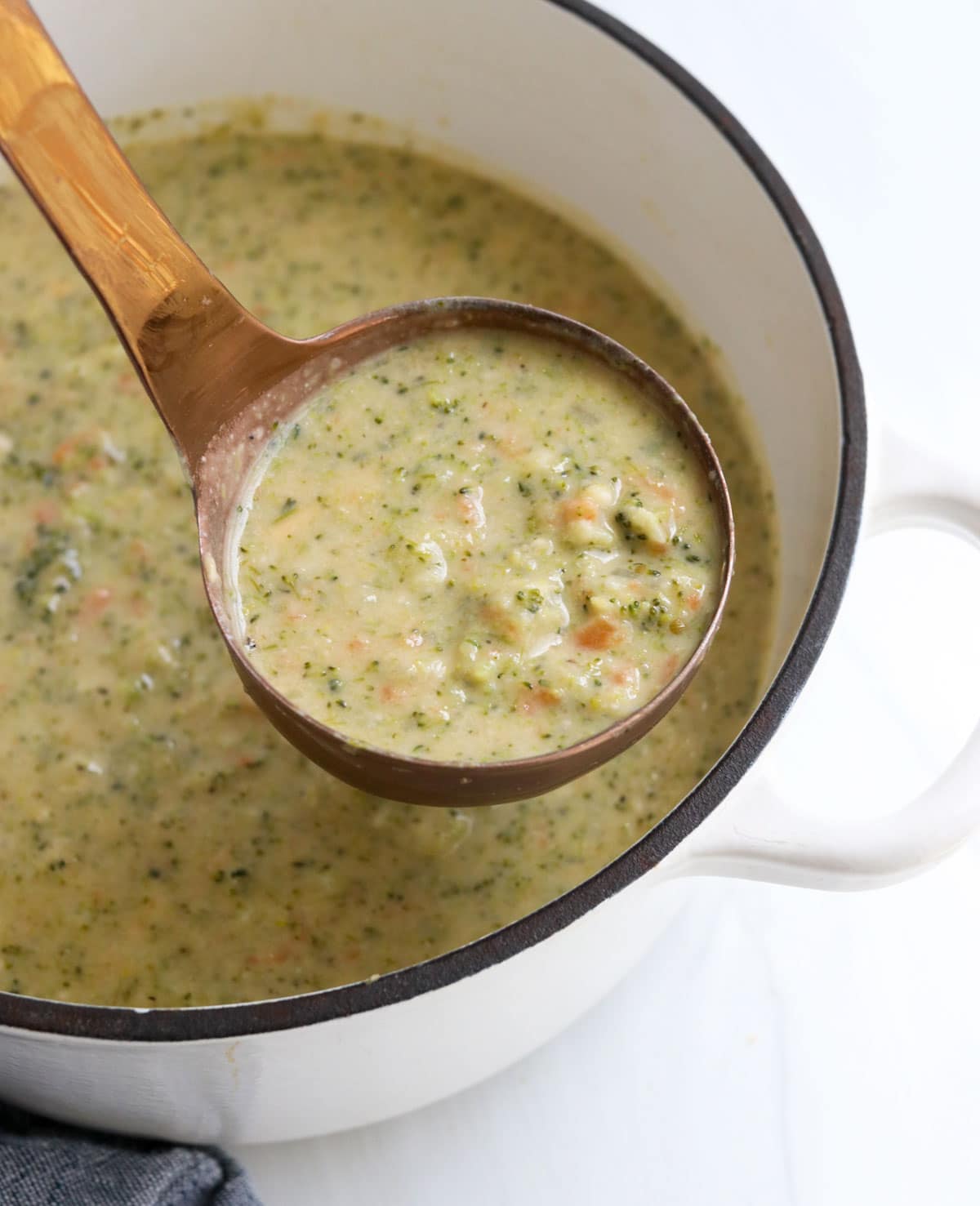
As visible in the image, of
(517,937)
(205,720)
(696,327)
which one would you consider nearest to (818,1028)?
(517,937)

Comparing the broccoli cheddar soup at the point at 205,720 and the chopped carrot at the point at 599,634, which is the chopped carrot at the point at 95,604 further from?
the chopped carrot at the point at 599,634

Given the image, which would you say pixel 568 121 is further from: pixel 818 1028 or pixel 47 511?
pixel 818 1028

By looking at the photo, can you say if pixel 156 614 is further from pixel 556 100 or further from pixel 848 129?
pixel 848 129

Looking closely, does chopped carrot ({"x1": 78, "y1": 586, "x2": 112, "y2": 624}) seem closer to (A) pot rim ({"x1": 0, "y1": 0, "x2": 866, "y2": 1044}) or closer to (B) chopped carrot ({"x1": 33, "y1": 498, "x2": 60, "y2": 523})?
(B) chopped carrot ({"x1": 33, "y1": 498, "x2": 60, "y2": 523})

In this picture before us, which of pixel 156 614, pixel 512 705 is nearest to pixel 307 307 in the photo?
pixel 156 614

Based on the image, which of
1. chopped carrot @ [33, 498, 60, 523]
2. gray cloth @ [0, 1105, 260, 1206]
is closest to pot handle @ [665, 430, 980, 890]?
gray cloth @ [0, 1105, 260, 1206]

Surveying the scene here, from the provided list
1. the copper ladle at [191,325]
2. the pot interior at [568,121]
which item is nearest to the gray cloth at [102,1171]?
the copper ladle at [191,325]
